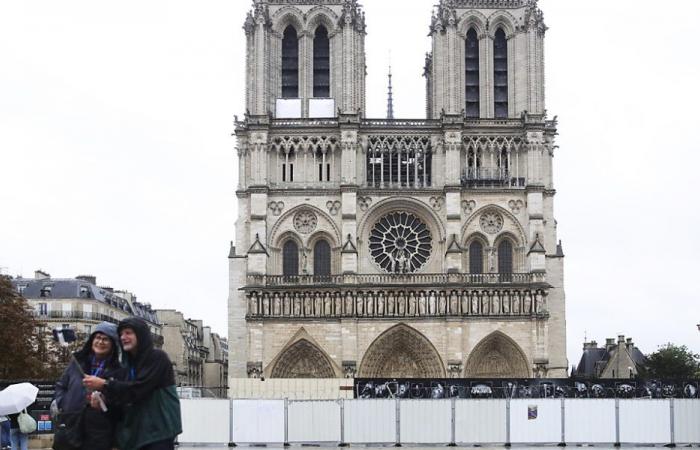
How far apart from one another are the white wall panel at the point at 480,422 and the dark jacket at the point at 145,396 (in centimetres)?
2608

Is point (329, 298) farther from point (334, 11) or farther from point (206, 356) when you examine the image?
point (206, 356)

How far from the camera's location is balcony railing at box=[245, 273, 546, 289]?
59.8 metres

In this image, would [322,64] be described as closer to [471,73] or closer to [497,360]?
[471,73]

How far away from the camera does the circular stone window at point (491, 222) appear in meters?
61.2

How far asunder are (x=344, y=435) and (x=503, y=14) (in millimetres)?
32729

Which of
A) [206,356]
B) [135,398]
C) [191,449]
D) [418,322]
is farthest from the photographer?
[206,356]

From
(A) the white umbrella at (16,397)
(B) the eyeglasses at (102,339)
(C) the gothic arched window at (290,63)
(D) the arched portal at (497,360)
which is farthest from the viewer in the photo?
(C) the gothic arched window at (290,63)

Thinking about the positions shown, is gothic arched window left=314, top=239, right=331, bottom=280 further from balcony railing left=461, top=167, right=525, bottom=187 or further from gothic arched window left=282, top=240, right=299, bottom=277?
balcony railing left=461, top=167, right=525, bottom=187

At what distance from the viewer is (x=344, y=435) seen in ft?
115

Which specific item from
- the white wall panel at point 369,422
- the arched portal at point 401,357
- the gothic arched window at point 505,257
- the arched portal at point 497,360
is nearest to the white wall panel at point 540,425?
the white wall panel at point 369,422

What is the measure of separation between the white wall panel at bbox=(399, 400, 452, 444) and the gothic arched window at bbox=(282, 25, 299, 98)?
29.7 metres

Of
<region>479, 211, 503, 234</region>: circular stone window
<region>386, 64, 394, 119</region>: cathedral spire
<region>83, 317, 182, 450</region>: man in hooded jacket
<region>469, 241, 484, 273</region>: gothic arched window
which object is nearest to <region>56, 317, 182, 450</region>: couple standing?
<region>83, 317, 182, 450</region>: man in hooded jacket

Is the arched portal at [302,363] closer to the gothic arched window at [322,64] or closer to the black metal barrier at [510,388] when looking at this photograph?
the black metal barrier at [510,388]

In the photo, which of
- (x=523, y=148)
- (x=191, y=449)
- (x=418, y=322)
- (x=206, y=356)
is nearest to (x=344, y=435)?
(x=191, y=449)
